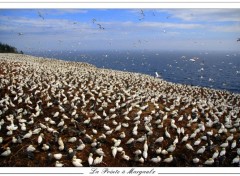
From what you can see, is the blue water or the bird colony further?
the blue water

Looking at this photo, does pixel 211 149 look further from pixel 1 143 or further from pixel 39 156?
pixel 1 143

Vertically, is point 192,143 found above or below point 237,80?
below

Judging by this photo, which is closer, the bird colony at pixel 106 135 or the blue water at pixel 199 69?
the bird colony at pixel 106 135

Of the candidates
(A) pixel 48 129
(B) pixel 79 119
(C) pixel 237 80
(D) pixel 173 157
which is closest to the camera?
(D) pixel 173 157

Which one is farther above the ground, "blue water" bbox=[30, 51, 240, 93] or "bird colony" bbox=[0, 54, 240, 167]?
"blue water" bbox=[30, 51, 240, 93]

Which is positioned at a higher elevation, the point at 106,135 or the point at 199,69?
the point at 199,69

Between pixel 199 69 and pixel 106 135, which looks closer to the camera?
pixel 106 135

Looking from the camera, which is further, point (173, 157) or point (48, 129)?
point (48, 129)

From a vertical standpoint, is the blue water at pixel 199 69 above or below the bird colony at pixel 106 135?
above
